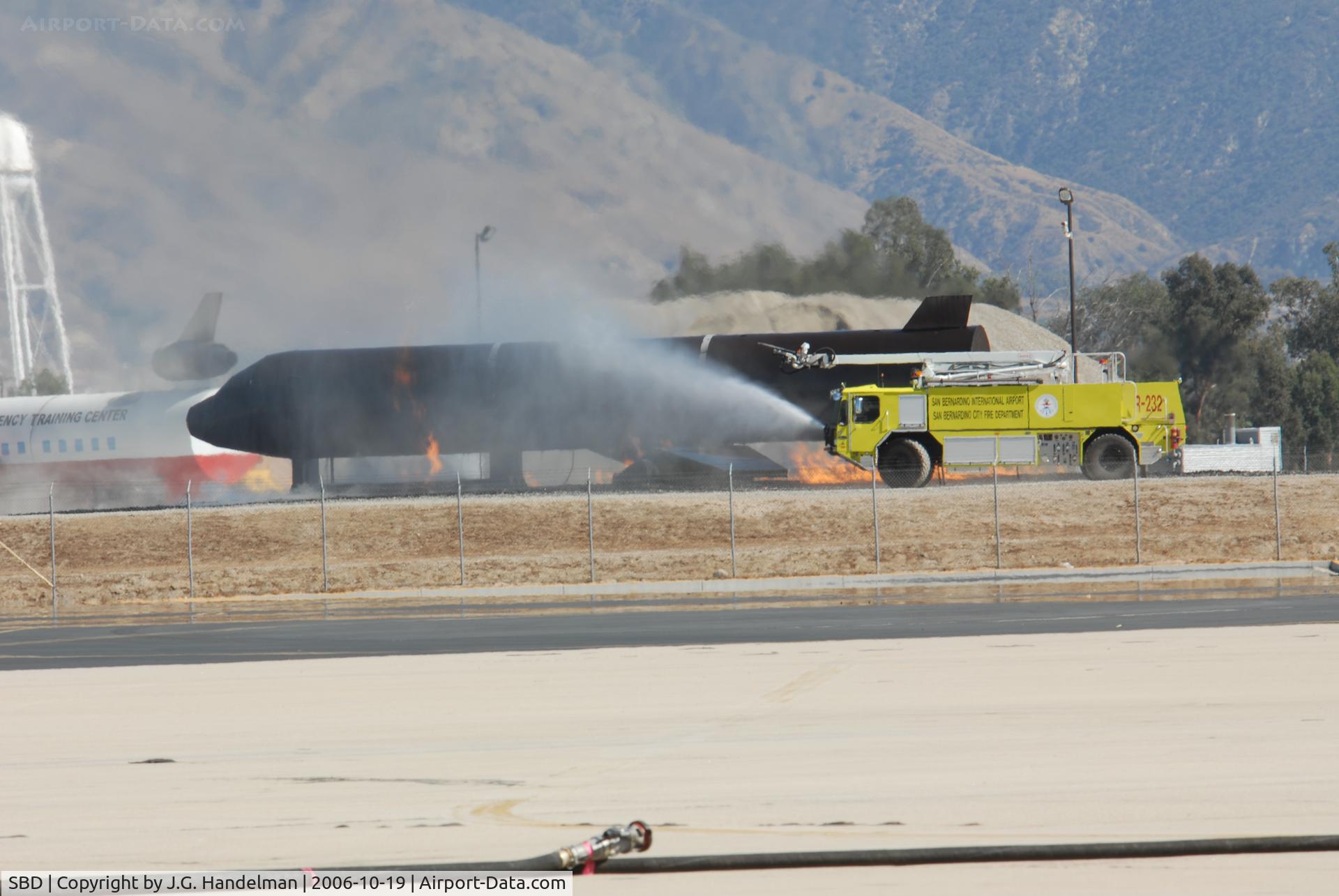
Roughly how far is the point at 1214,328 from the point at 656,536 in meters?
87.0

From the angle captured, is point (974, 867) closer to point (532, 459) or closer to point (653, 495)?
point (653, 495)

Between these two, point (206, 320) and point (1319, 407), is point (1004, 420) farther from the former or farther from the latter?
point (1319, 407)

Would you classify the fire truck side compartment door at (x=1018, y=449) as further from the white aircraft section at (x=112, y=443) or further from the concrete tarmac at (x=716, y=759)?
the white aircraft section at (x=112, y=443)

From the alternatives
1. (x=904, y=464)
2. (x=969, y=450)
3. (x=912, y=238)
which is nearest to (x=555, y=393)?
(x=904, y=464)

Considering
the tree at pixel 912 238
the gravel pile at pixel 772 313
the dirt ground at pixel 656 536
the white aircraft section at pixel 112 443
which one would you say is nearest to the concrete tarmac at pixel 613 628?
the dirt ground at pixel 656 536

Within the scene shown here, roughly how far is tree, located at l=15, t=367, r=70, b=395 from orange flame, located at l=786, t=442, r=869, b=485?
79726 millimetres

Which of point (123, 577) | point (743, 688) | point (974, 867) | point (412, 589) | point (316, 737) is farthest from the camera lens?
point (123, 577)

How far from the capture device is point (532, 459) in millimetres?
A: 49812

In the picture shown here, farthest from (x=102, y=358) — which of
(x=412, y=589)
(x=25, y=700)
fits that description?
(x=25, y=700)

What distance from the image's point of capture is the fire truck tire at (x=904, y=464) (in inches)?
1535

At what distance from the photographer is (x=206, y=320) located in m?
58.9

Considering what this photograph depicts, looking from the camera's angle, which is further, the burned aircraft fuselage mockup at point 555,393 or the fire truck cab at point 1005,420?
the burned aircraft fuselage mockup at point 555,393

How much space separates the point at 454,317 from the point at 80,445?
13.8 meters

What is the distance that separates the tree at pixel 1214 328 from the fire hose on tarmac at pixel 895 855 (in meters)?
108
